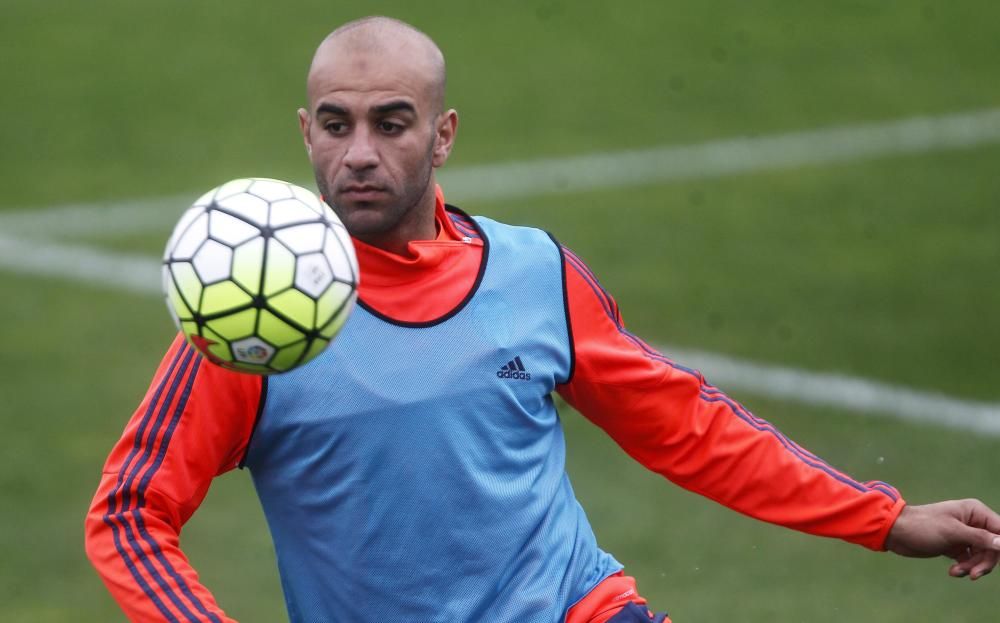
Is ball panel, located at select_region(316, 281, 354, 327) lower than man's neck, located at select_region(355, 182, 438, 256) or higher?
lower

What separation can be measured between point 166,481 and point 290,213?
76 cm

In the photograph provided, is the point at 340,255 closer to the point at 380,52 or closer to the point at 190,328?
the point at 190,328

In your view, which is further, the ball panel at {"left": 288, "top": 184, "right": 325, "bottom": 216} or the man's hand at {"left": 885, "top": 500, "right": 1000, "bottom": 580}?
the man's hand at {"left": 885, "top": 500, "right": 1000, "bottom": 580}

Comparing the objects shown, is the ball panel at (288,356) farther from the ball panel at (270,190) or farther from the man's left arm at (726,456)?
the man's left arm at (726,456)

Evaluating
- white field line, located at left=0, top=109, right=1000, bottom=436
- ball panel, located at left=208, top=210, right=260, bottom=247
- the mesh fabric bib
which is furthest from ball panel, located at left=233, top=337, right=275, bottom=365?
white field line, located at left=0, top=109, right=1000, bottom=436

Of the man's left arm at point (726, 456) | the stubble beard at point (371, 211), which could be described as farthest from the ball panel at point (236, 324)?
the man's left arm at point (726, 456)

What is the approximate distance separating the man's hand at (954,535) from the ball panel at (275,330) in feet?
6.59

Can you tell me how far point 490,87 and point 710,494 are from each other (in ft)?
29.7

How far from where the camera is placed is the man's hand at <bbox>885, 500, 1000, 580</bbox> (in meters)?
5.36

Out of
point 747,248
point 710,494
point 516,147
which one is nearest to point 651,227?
point 747,248

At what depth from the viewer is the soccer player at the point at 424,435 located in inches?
186

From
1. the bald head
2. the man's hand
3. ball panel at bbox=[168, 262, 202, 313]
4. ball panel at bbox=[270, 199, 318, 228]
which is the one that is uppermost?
the bald head

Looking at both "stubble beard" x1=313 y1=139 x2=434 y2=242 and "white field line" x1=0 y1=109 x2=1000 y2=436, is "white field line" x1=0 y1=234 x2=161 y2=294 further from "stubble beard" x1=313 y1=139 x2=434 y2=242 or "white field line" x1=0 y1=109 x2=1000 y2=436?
"stubble beard" x1=313 y1=139 x2=434 y2=242

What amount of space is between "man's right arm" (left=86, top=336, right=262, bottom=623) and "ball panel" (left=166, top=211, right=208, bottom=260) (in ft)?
1.14
